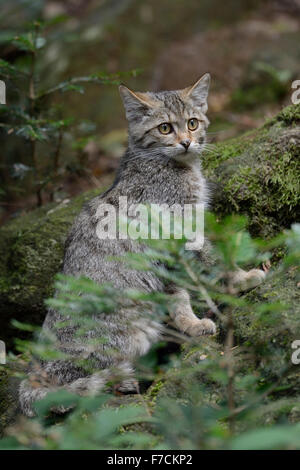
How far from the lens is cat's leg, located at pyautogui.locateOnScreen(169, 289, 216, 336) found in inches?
156

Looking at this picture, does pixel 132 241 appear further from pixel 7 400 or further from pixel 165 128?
pixel 7 400

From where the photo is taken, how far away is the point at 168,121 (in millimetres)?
4621

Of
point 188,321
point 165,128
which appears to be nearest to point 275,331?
point 188,321

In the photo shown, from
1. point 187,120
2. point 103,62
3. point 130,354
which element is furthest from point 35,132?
point 103,62

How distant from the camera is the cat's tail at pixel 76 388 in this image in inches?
138

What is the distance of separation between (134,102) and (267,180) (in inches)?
56.7

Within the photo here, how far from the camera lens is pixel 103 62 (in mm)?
10375

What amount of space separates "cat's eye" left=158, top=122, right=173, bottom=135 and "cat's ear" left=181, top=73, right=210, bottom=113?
1.30 feet

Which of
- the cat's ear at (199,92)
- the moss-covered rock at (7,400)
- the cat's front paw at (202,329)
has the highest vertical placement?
the cat's ear at (199,92)

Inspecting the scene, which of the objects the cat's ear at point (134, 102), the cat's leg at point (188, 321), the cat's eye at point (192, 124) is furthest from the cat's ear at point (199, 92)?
the cat's leg at point (188, 321)

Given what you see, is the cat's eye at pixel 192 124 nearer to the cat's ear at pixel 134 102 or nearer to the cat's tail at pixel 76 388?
the cat's ear at pixel 134 102

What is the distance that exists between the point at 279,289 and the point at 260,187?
53.8 inches

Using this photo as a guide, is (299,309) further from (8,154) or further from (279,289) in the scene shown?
(8,154)

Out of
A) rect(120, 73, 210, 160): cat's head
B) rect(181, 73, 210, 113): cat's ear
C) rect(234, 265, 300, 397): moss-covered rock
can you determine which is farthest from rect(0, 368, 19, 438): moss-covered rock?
rect(181, 73, 210, 113): cat's ear
